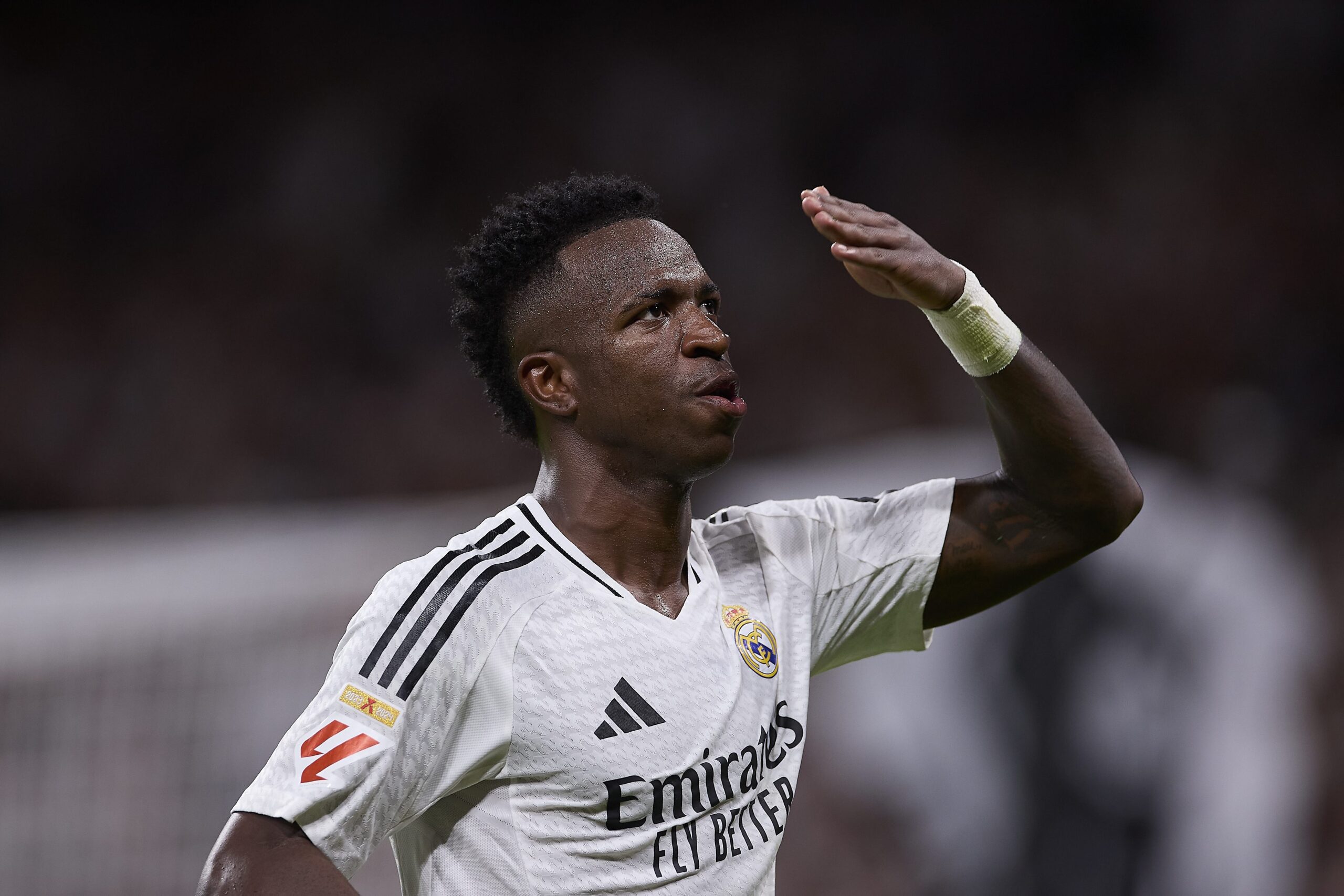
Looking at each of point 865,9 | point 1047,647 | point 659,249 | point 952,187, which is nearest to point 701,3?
point 865,9

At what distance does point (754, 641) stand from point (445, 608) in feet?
1.95

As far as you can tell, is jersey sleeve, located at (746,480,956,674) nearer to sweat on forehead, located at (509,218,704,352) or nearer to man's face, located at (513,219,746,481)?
man's face, located at (513,219,746,481)

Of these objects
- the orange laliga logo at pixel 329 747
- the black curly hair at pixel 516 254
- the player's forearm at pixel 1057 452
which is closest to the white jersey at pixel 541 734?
the orange laliga logo at pixel 329 747

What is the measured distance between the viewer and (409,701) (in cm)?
195

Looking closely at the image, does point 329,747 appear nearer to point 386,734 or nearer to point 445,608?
point 386,734

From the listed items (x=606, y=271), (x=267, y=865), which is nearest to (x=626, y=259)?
(x=606, y=271)

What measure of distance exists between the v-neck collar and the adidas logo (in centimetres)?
16

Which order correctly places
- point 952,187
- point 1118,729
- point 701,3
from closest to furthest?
point 1118,729 < point 952,187 < point 701,3

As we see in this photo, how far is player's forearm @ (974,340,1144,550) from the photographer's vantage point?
243 centimetres

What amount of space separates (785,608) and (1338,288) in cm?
554

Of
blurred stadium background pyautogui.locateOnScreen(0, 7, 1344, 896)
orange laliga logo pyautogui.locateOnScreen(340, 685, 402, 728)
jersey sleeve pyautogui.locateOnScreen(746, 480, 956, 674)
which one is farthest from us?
blurred stadium background pyautogui.locateOnScreen(0, 7, 1344, 896)

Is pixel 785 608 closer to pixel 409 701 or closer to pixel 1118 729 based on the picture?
pixel 409 701

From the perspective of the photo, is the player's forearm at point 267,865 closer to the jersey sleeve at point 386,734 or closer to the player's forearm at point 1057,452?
the jersey sleeve at point 386,734

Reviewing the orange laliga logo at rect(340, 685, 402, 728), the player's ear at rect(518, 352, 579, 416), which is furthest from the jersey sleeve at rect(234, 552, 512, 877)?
the player's ear at rect(518, 352, 579, 416)
